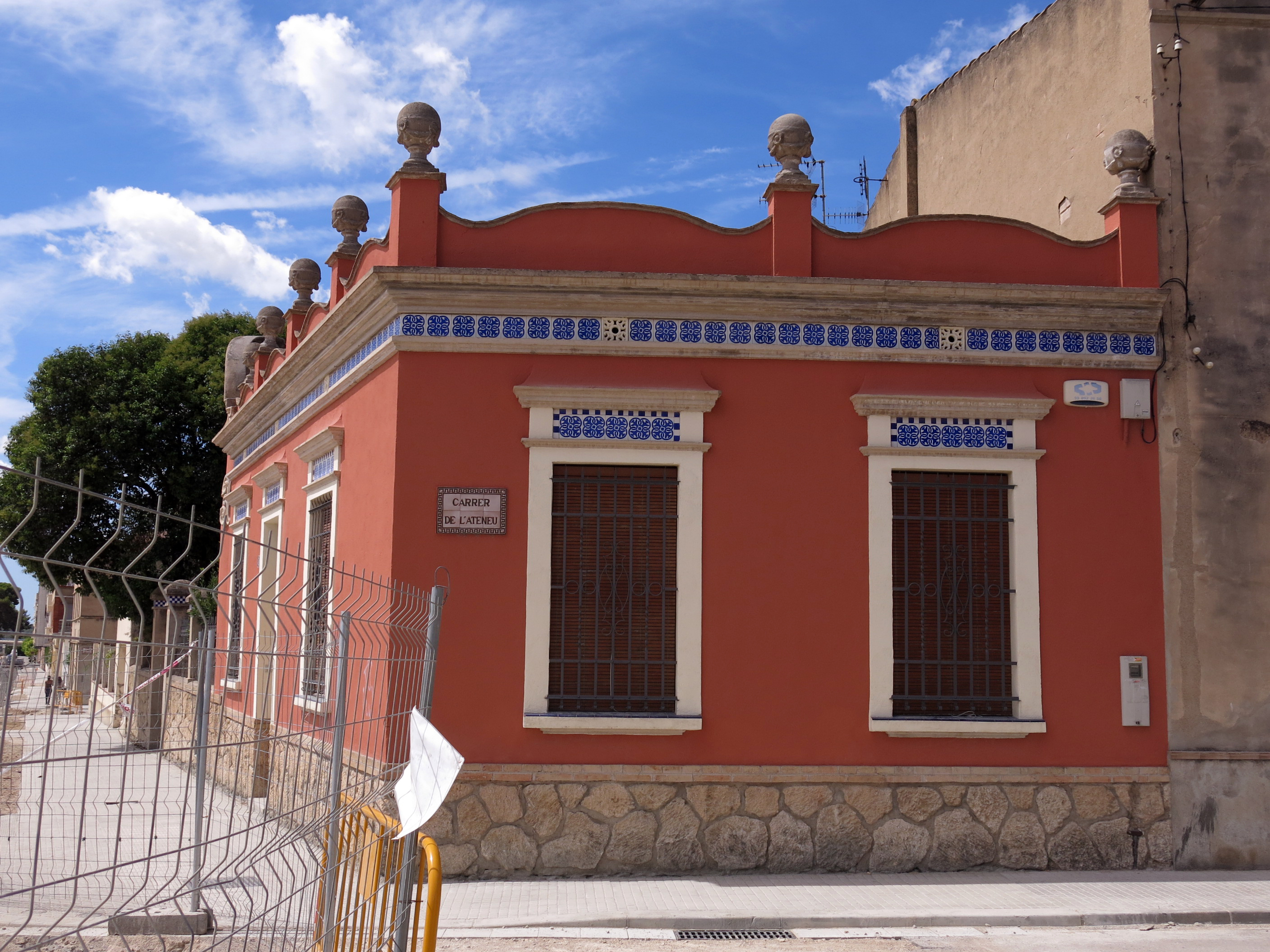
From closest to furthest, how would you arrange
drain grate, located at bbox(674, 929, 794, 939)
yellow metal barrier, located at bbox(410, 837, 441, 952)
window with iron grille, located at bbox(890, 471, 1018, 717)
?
yellow metal barrier, located at bbox(410, 837, 441, 952)
drain grate, located at bbox(674, 929, 794, 939)
window with iron grille, located at bbox(890, 471, 1018, 717)

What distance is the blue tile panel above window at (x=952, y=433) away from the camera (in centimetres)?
794

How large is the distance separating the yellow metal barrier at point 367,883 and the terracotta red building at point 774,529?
11.2 ft

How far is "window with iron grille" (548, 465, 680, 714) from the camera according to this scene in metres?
7.59

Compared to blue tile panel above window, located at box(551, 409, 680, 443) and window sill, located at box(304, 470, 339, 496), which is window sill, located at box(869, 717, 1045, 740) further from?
window sill, located at box(304, 470, 339, 496)

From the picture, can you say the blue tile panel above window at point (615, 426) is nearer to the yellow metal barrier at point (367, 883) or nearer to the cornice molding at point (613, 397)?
the cornice molding at point (613, 397)

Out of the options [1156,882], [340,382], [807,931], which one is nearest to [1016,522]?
[1156,882]

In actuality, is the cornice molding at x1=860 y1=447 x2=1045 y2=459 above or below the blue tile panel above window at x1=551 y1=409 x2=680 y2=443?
below

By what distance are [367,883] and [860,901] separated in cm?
404

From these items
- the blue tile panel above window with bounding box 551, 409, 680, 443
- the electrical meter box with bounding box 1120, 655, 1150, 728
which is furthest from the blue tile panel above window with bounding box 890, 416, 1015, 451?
the electrical meter box with bounding box 1120, 655, 1150, 728

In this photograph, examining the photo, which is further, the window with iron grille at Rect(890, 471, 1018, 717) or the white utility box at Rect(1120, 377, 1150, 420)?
the white utility box at Rect(1120, 377, 1150, 420)

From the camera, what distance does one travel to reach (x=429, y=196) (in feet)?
26.3

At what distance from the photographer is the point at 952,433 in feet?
26.1

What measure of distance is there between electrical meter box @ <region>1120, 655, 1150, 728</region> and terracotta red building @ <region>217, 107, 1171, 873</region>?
0.03 m

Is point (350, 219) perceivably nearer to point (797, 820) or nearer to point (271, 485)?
point (271, 485)
